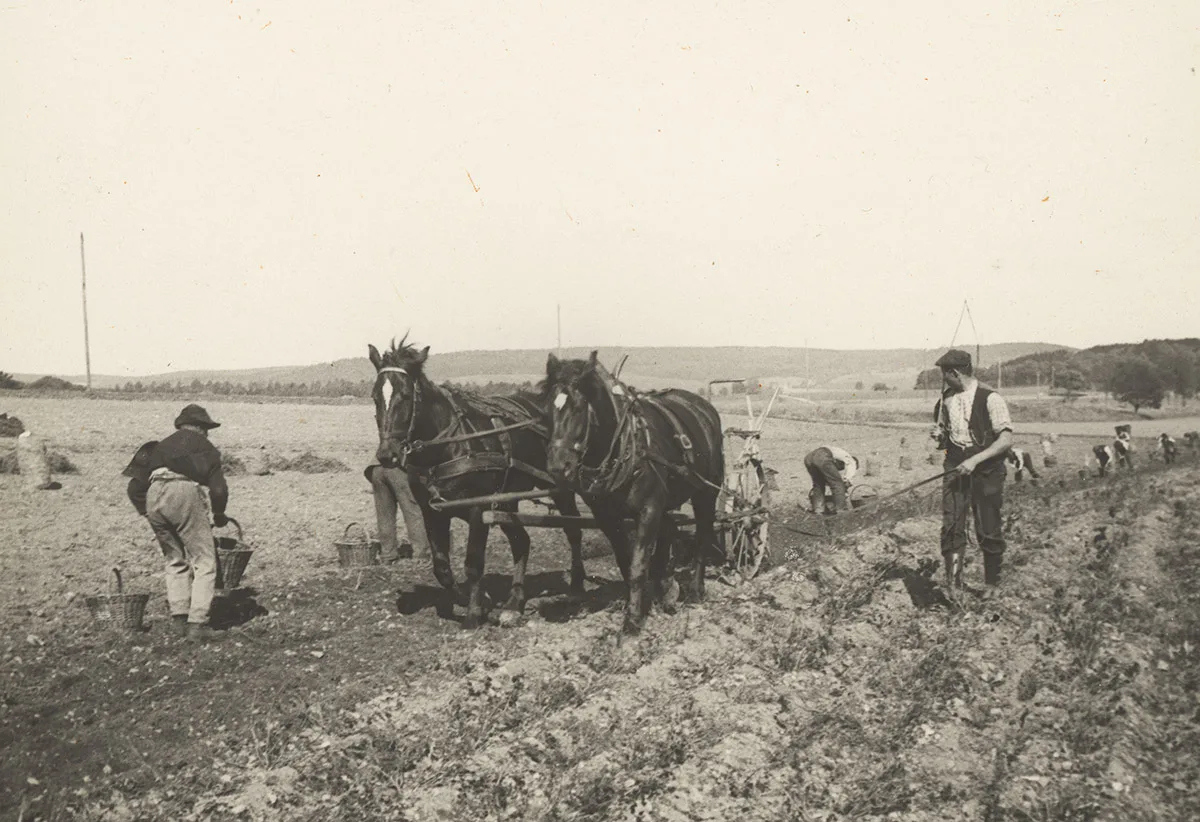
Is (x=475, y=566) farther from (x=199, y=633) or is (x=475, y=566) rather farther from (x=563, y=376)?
(x=199, y=633)

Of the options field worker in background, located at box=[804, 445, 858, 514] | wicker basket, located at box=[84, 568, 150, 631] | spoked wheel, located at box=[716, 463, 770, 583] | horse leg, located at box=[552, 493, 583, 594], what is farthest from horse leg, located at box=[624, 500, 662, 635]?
field worker in background, located at box=[804, 445, 858, 514]

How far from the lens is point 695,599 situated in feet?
30.2

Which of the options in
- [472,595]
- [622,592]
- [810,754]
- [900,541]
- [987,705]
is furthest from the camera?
[900,541]

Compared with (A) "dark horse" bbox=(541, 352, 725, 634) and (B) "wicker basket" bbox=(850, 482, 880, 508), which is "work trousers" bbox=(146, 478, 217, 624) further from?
(B) "wicker basket" bbox=(850, 482, 880, 508)

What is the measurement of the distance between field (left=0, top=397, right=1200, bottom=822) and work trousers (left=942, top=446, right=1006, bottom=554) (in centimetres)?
58

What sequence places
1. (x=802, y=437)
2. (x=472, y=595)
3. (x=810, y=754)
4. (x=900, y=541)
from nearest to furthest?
(x=810, y=754) → (x=472, y=595) → (x=900, y=541) → (x=802, y=437)

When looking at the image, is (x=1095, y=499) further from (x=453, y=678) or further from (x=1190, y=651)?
(x=453, y=678)

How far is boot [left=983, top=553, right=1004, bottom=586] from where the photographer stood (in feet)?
26.6

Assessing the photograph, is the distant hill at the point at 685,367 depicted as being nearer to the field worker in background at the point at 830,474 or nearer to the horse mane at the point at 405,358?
the field worker in background at the point at 830,474

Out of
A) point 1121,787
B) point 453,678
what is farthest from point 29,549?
point 1121,787

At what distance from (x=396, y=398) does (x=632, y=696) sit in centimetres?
348

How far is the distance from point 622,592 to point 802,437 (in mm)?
28153

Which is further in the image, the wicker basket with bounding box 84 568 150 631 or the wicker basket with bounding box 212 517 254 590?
the wicker basket with bounding box 212 517 254 590

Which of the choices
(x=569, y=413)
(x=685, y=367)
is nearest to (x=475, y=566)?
(x=569, y=413)
